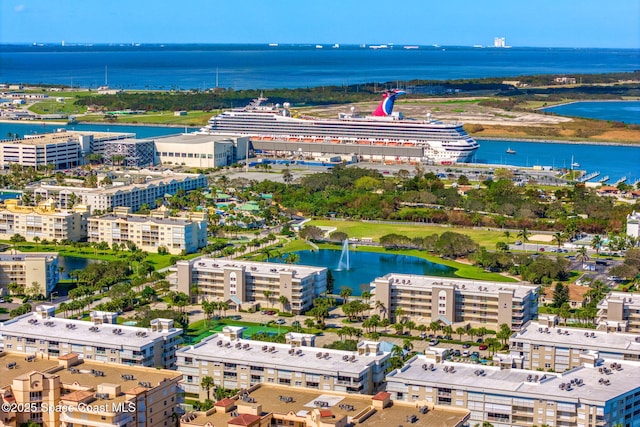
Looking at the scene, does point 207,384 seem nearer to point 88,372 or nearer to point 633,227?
point 88,372

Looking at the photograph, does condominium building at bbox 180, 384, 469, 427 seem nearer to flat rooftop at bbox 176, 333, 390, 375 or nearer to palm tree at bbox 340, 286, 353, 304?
flat rooftop at bbox 176, 333, 390, 375

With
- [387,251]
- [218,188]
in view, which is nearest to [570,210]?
[387,251]

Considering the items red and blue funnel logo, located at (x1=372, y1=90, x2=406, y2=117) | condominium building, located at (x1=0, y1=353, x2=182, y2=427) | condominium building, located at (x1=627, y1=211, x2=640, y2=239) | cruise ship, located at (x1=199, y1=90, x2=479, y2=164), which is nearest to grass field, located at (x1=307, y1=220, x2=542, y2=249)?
condominium building, located at (x1=627, y1=211, x2=640, y2=239)

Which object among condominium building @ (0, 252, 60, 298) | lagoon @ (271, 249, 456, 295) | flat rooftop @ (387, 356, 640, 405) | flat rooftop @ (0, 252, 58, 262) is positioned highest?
flat rooftop @ (387, 356, 640, 405)

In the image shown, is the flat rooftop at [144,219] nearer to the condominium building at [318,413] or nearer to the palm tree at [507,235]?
the palm tree at [507,235]

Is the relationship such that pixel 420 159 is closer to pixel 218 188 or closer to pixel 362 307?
pixel 218 188

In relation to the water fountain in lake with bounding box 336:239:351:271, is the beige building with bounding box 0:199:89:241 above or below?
above
